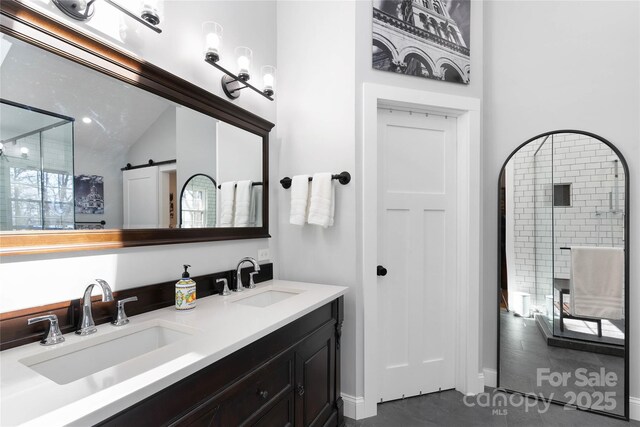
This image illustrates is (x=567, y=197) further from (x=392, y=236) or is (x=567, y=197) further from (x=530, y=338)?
(x=392, y=236)

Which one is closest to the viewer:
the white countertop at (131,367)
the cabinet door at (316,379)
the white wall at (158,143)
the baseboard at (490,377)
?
the white countertop at (131,367)

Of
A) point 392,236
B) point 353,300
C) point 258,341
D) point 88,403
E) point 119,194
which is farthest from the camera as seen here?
point 392,236

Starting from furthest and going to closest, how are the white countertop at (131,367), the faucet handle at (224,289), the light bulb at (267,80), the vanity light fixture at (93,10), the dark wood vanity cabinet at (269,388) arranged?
the light bulb at (267,80), the faucet handle at (224,289), the vanity light fixture at (93,10), the dark wood vanity cabinet at (269,388), the white countertop at (131,367)

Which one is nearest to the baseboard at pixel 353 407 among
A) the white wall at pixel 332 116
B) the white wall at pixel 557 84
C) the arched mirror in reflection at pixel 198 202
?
the white wall at pixel 332 116

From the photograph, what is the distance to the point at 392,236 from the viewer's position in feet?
7.11

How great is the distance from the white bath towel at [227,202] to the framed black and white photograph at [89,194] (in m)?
0.64

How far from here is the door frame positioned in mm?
2016

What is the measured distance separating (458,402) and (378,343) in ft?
2.25

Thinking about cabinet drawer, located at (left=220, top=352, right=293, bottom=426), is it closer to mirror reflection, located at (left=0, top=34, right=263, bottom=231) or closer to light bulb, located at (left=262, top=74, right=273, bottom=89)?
mirror reflection, located at (left=0, top=34, right=263, bottom=231)

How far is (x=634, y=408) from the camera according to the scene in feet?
6.48

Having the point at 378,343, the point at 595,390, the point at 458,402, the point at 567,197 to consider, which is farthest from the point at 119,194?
the point at 595,390

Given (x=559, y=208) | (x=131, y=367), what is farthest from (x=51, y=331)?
(x=559, y=208)

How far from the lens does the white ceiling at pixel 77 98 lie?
0.97m

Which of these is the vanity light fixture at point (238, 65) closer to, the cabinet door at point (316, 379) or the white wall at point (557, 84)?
the cabinet door at point (316, 379)
